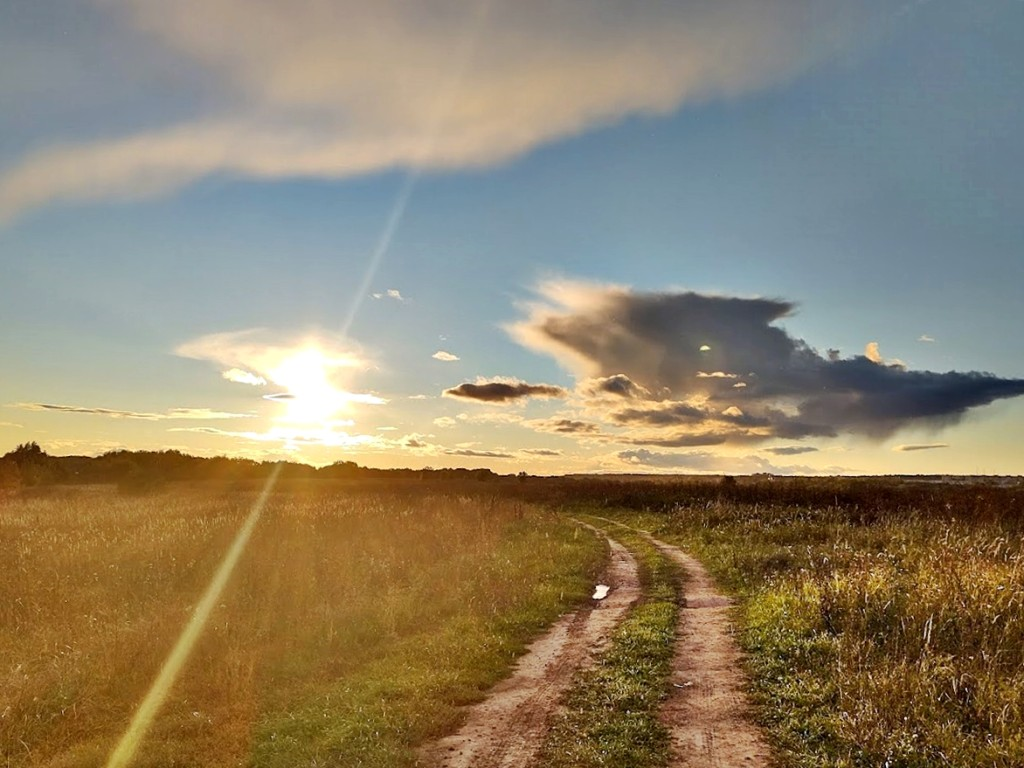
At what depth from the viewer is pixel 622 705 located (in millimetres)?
8781

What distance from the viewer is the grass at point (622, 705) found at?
731cm

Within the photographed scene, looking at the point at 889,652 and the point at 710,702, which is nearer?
the point at 710,702

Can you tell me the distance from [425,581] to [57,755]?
353 inches

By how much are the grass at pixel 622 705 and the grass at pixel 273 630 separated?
4.92 ft

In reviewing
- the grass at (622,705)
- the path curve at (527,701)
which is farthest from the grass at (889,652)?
the path curve at (527,701)

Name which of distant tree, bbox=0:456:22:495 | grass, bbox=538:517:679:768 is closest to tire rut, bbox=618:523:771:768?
grass, bbox=538:517:679:768

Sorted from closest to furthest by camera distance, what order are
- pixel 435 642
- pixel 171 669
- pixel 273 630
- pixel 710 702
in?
pixel 710 702, pixel 171 669, pixel 435 642, pixel 273 630

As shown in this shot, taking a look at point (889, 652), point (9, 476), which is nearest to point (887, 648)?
point (889, 652)

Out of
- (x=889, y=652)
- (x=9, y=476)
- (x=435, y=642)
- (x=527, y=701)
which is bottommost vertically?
(x=527, y=701)

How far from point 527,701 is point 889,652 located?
5.40m

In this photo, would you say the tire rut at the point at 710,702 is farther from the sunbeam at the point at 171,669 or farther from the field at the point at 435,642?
the sunbeam at the point at 171,669

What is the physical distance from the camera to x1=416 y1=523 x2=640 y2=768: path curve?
7484 millimetres

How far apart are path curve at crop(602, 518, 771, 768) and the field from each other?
22 centimetres

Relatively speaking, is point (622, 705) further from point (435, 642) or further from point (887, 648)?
point (887, 648)
